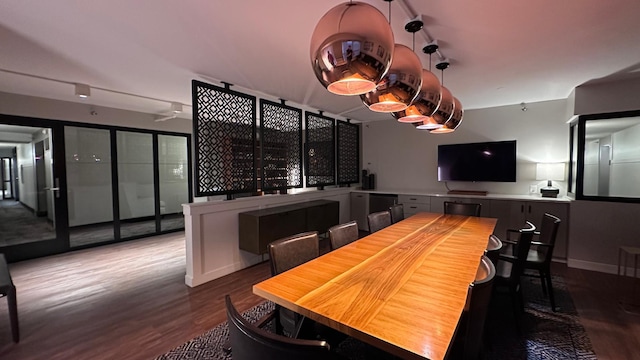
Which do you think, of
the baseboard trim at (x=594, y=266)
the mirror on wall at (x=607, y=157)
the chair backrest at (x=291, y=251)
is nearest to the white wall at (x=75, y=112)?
the chair backrest at (x=291, y=251)

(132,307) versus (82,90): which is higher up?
(82,90)

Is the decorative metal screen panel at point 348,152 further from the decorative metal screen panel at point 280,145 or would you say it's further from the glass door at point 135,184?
the glass door at point 135,184

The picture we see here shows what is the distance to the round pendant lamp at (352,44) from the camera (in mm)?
1074

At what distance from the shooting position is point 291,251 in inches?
75.4

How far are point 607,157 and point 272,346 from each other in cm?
505

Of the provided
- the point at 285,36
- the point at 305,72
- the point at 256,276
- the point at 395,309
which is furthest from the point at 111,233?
the point at 395,309

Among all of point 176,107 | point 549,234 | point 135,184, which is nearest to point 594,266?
point 549,234

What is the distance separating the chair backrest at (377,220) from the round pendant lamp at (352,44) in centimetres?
200

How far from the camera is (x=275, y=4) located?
1.81 meters

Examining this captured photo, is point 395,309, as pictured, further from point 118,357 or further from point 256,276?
point 256,276

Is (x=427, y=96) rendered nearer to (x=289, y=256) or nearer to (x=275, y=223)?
(x=289, y=256)

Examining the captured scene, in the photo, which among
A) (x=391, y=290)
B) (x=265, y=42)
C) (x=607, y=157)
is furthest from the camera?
(x=607, y=157)

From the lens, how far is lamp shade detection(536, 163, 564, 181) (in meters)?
4.07

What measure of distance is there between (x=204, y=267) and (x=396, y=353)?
2957 millimetres
